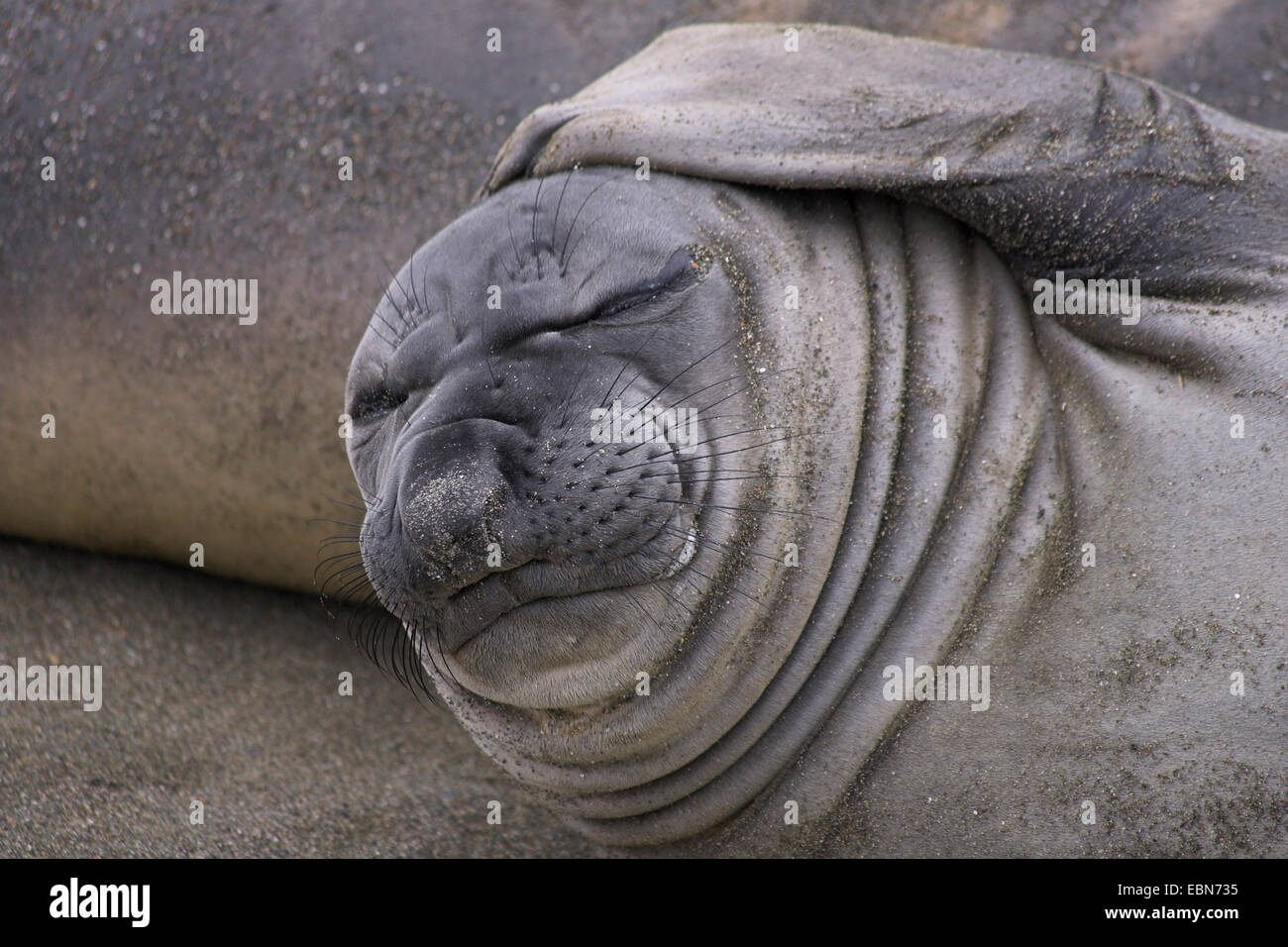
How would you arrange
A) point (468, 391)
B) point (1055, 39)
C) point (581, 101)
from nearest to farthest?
point (468, 391)
point (581, 101)
point (1055, 39)

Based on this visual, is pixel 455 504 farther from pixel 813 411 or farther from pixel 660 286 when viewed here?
pixel 813 411

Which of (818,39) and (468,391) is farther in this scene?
(818,39)

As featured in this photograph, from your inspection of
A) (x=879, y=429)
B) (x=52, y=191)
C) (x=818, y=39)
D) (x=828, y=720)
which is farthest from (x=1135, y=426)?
(x=52, y=191)

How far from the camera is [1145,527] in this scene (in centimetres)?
225

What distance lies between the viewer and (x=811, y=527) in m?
2.30

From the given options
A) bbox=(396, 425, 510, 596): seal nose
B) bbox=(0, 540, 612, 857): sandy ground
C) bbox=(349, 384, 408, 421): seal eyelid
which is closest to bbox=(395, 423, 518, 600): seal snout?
bbox=(396, 425, 510, 596): seal nose

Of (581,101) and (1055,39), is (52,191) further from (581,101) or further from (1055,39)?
(1055,39)

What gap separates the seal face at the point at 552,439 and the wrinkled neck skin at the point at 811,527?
0.9 inches

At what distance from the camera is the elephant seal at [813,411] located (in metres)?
2.18

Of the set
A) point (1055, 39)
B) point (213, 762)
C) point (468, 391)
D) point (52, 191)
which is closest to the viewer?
point (468, 391)

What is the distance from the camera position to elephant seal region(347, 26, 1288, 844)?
2.18 m

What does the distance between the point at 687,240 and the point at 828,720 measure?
0.88 meters

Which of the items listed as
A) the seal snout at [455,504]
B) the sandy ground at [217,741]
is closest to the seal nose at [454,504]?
the seal snout at [455,504]

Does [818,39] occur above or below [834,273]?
above
